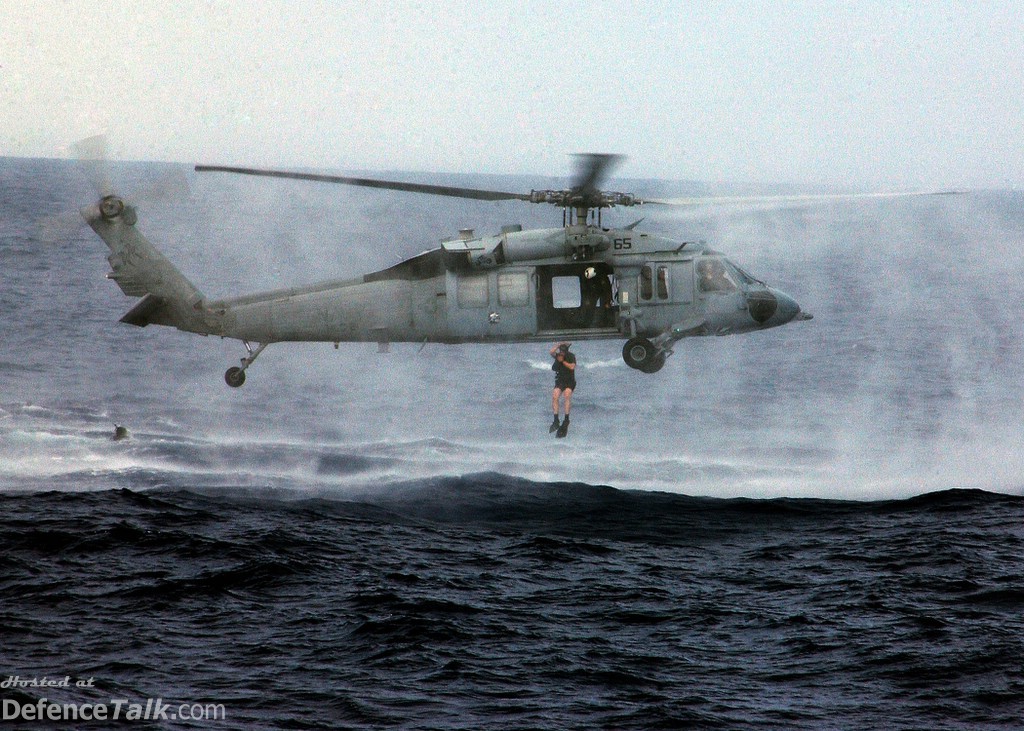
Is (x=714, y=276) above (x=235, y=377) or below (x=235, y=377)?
above

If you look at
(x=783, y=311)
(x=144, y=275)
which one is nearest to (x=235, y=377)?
(x=144, y=275)

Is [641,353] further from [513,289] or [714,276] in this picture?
[513,289]

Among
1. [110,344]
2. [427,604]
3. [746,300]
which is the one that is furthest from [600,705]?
[110,344]

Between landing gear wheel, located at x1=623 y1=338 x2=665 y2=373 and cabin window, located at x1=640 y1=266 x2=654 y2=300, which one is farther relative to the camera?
cabin window, located at x1=640 y1=266 x2=654 y2=300

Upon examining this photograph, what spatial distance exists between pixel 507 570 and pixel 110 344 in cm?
5462

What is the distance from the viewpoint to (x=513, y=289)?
2747 cm

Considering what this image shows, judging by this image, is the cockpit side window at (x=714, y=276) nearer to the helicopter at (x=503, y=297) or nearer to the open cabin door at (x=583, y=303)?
the helicopter at (x=503, y=297)

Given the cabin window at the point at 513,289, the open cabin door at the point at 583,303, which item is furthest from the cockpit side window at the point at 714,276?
the cabin window at the point at 513,289

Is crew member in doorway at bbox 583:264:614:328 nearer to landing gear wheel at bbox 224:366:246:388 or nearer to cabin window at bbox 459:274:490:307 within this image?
cabin window at bbox 459:274:490:307

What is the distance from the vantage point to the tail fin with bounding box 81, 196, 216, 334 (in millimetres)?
28219

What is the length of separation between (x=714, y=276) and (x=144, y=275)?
13792mm

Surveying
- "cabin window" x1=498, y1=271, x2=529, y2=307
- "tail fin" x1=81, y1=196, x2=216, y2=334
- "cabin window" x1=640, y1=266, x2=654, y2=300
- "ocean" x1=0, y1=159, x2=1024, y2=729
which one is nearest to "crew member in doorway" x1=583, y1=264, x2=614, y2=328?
"cabin window" x1=640, y1=266, x2=654, y2=300

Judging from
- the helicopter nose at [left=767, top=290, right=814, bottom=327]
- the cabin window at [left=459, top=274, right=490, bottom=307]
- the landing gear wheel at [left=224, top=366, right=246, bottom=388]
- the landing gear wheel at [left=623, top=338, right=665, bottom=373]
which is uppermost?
the cabin window at [left=459, top=274, right=490, bottom=307]

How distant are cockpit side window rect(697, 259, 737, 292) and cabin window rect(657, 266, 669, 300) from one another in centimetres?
81
